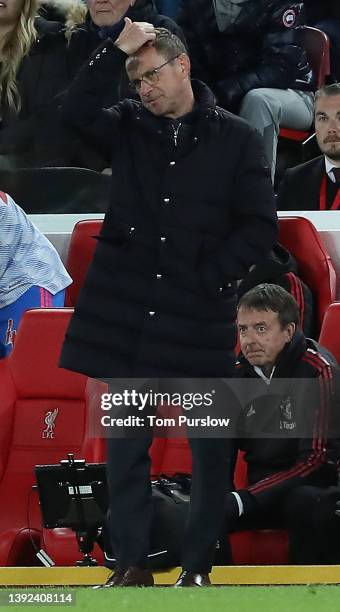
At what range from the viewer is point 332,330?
492 cm

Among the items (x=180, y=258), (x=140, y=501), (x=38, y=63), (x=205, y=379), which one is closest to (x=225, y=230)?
(x=180, y=258)

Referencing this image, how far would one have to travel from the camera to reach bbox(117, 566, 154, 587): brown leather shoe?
3.51m

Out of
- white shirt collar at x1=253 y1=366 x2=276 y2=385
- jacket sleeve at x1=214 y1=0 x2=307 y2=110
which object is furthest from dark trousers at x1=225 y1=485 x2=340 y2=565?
jacket sleeve at x1=214 y1=0 x2=307 y2=110

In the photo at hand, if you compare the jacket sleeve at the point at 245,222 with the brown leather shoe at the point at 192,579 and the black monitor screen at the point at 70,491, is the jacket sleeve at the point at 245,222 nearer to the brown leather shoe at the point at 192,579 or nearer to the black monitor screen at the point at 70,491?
the brown leather shoe at the point at 192,579

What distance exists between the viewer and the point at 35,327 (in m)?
5.02

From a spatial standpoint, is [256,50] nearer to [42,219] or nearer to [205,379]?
[42,219]

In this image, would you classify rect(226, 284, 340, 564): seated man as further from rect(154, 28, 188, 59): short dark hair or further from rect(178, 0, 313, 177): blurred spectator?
rect(178, 0, 313, 177): blurred spectator

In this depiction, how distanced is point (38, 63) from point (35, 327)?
1.78 meters

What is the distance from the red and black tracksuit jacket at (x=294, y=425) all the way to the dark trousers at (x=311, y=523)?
48 mm

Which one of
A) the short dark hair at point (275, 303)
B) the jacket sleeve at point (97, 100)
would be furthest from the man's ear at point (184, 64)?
the short dark hair at point (275, 303)

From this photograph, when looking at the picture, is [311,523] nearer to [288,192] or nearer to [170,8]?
[288,192]

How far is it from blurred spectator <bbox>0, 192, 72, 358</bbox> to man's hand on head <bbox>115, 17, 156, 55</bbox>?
5.54 ft

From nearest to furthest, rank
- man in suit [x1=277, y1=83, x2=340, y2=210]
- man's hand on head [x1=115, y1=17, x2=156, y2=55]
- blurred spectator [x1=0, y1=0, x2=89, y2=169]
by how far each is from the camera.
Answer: man's hand on head [x1=115, y1=17, x2=156, y2=55]
man in suit [x1=277, y1=83, x2=340, y2=210]
blurred spectator [x1=0, y1=0, x2=89, y2=169]

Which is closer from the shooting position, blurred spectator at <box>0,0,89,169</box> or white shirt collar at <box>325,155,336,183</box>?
white shirt collar at <box>325,155,336,183</box>
